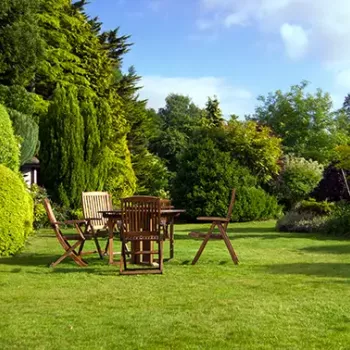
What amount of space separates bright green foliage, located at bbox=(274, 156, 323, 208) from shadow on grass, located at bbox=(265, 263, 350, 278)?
613 inches

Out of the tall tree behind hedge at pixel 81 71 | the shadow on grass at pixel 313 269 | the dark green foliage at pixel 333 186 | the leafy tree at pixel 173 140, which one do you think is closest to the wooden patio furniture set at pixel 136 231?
the shadow on grass at pixel 313 269

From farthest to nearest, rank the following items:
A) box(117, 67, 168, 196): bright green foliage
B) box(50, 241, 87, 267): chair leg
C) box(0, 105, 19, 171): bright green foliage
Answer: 1. box(117, 67, 168, 196): bright green foliage
2. box(0, 105, 19, 171): bright green foliage
3. box(50, 241, 87, 267): chair leg

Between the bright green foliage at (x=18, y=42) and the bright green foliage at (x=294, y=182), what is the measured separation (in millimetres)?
11787

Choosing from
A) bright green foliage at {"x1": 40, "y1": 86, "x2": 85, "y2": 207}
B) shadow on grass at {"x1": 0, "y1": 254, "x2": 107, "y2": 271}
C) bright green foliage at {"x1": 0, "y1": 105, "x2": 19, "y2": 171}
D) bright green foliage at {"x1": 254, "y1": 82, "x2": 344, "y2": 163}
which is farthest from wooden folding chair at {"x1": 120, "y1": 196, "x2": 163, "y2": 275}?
bright green foliage at {"x1": 254, "y1": 82, "x2": 344, "y2": 163}

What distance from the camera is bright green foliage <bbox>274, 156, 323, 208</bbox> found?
2417cm

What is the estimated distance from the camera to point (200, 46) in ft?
40.7

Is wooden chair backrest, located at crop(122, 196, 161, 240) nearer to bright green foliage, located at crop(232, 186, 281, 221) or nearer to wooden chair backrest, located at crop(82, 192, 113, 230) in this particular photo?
wooden chair backrest, located at crop(82, 192, 113, 230)

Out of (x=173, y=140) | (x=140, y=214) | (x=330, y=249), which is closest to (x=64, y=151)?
(x=330, y=249)

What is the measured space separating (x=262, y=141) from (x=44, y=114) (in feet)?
29.6

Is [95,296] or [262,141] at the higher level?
[262,141]

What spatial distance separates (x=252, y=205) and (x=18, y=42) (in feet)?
36.0

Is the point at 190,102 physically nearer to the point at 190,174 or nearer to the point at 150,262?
the point at 190,174

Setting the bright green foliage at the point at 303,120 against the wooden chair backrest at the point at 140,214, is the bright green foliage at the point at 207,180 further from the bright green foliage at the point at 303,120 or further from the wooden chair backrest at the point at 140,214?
the bright green foliage at the point at 303,120

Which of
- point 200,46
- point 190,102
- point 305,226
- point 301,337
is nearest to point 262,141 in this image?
point 305,226
